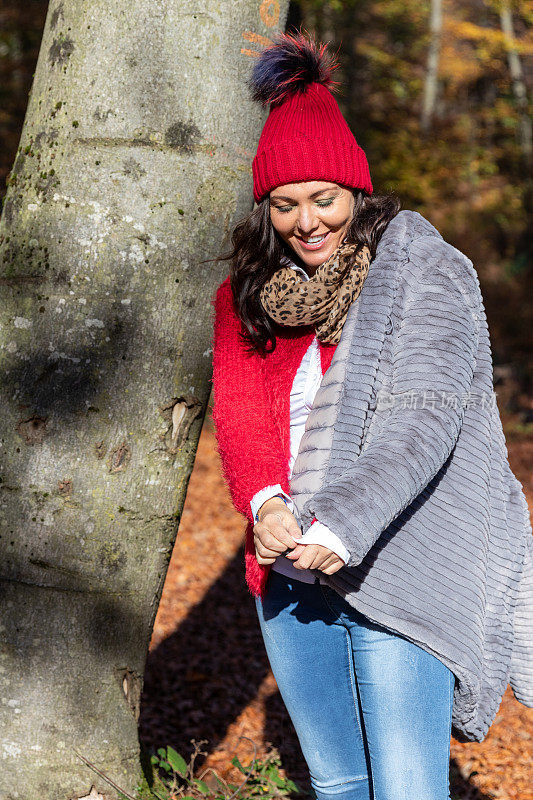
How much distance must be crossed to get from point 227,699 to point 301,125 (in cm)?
312

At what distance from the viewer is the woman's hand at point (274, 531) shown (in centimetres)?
180

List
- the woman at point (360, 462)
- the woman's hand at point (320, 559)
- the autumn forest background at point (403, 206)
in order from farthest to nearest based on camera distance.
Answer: the autumn forest background at point (403, 206), the woman at point (360, 462), the woman's hand at point (320, 559)

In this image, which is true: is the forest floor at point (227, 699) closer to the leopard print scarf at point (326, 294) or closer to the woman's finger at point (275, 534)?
the woman's finger at point (275, 534)

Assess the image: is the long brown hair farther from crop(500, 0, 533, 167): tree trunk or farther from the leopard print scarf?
crop(500, 0, 533, 167): tree trunk

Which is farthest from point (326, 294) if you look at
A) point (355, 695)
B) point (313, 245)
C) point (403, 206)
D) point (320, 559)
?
point (403, 206)

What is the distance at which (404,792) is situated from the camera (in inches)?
71.2

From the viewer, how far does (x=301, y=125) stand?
203 cm

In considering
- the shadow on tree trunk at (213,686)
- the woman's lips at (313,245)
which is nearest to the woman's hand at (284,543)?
the woman's lips at (313,245)

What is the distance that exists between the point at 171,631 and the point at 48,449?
9.29 ft

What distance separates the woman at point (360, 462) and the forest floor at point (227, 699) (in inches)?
44.3

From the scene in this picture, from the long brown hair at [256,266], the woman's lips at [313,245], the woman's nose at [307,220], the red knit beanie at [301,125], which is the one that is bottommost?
the long brown hair at [256,266]

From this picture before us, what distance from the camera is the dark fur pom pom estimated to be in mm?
2049

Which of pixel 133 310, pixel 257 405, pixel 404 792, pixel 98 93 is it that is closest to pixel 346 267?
pixel 257 405

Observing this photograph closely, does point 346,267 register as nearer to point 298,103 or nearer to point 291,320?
point 291,320
